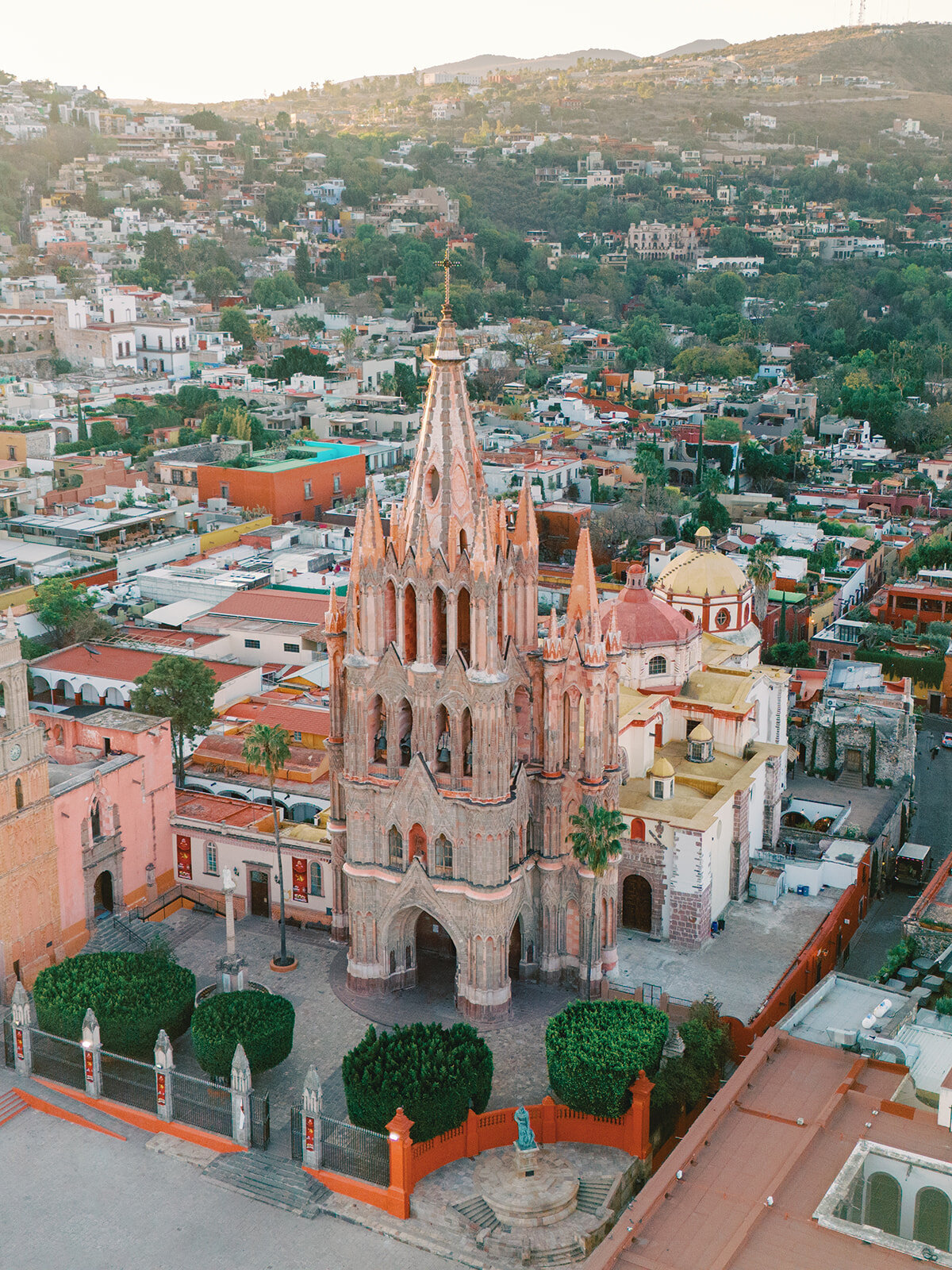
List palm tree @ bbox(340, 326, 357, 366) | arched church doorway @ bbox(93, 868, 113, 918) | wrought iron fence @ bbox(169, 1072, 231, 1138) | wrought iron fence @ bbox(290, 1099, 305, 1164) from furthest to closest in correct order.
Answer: palm tree @ bbox(340, 326, 357, 366) < arched church doorway @ bbox(93, 868, 113, 918) < wrought iron fence @ bbox(169, 1072, 231, 1138) < wrought iron fence @ bbox(290, 1099, 305, 1164)

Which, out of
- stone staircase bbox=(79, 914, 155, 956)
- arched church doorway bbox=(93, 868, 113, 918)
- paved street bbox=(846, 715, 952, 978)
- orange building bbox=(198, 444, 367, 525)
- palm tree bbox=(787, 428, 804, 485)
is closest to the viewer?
stone staircase bbox=(79, 914, 155, 956)

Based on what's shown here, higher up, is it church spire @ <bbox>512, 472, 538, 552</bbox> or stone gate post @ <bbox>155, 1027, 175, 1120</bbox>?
church spire @ <bbox>512, 472, 538, 552</bbox>

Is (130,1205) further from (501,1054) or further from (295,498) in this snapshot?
(295,498)

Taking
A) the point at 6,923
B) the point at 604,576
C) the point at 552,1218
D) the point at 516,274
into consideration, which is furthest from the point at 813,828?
the point at 516,274

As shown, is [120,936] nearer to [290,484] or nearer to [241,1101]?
[241,1101]

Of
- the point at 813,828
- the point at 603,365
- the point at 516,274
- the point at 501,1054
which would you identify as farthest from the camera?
the point at 516,274

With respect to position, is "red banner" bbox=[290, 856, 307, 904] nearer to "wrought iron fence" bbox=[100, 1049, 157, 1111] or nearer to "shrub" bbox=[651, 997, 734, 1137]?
"wrought iron fence" bbox=[100, 1049, 157, 1111]

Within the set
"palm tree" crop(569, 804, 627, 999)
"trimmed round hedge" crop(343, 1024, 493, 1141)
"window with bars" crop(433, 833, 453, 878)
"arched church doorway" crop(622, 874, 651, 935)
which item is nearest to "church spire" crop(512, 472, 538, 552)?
"palm tree" crop(569, 804, 627, 999)

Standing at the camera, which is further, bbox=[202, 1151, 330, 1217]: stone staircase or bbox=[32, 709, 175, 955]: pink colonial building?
bbox=[32, 709, 175, 955]: pink colonial building
